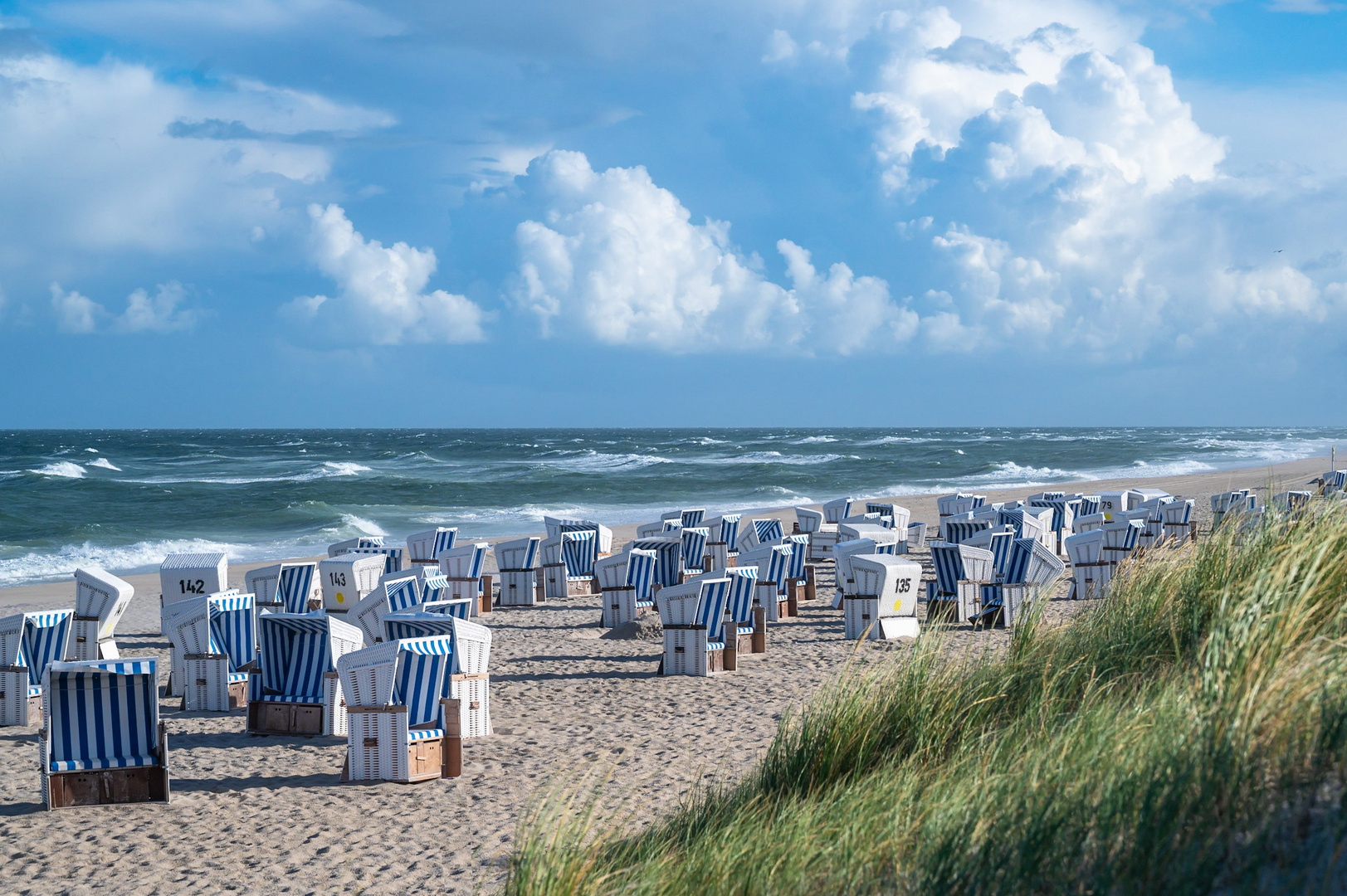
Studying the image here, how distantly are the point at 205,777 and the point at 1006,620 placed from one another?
7124 mm

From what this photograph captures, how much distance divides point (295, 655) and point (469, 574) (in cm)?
538

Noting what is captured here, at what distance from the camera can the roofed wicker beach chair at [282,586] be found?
1063cm

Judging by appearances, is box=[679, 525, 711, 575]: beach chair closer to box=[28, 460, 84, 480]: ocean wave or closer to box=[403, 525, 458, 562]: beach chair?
box=[403, 525, 458, 562]: beach chair

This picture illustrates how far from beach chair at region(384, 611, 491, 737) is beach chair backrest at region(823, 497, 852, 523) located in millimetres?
12220

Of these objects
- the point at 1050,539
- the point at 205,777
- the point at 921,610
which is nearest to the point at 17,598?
the point at 205,777

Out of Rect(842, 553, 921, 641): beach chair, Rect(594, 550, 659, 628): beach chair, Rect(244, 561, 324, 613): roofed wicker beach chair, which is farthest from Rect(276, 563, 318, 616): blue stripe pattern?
Rect(842, 553, 921, 641): beach chair

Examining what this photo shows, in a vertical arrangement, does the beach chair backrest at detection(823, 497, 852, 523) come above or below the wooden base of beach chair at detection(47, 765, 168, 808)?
above

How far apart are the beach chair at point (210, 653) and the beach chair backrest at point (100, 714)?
1.94 meters

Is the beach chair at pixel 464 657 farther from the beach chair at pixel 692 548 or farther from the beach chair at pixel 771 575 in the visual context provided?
the beach chair at pixel 692 548

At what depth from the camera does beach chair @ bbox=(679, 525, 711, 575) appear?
43.2 feet

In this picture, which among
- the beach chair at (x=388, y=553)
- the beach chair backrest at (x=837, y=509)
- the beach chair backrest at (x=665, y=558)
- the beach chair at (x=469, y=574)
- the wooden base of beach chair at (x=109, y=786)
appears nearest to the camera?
the wooden base of beach chair at (x=109, y=786)

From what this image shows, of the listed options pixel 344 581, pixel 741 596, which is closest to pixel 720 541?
pixel 741 596

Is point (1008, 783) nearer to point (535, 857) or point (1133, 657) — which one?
point (535, 857)

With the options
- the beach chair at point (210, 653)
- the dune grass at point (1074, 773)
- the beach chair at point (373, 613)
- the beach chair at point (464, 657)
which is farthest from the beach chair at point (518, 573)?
the dune grass at point (1074, 773)
